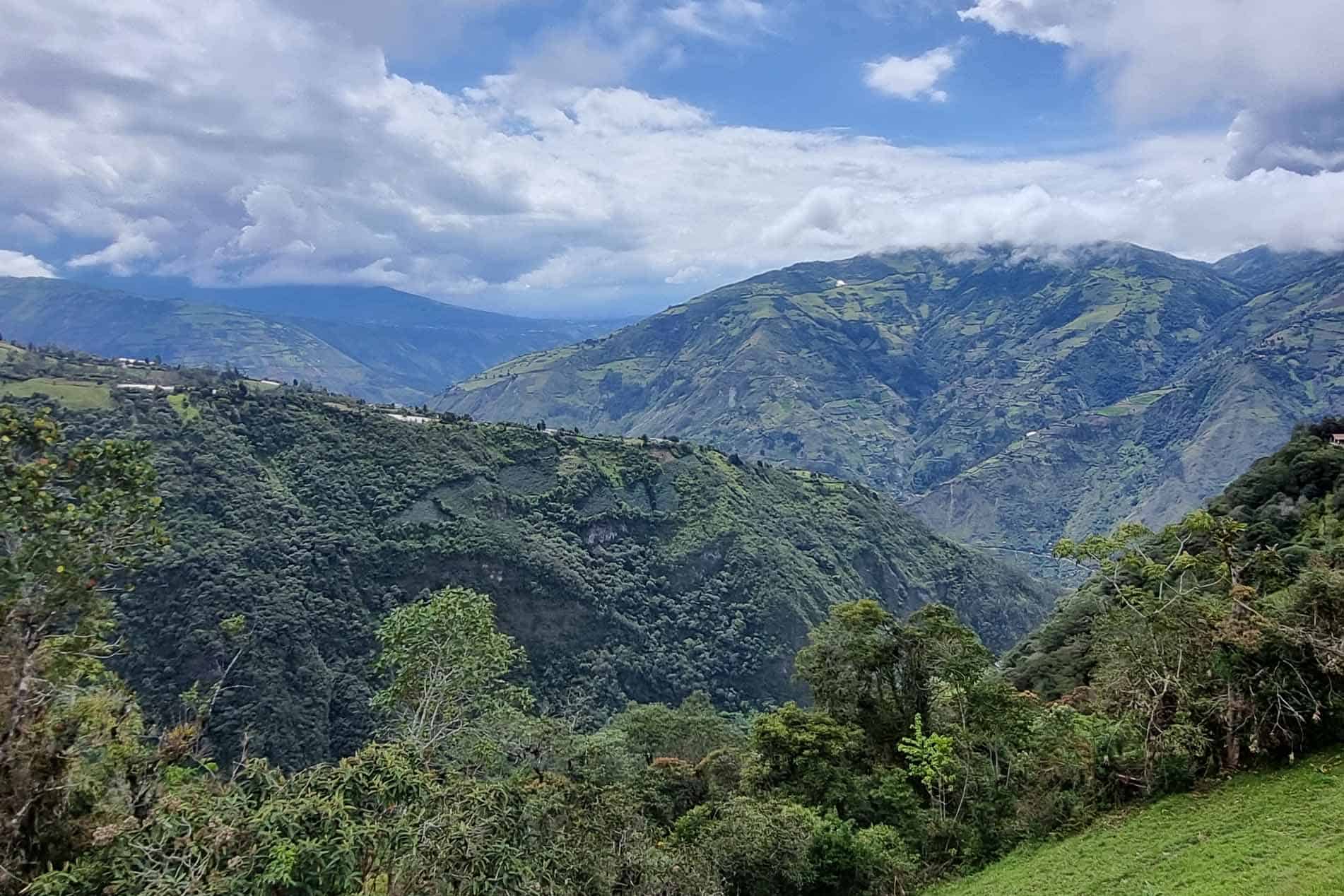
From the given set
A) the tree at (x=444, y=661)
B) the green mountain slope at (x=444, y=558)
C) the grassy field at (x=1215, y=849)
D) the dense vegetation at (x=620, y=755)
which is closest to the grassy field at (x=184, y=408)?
the green mountain slope at (x=444, y=558)

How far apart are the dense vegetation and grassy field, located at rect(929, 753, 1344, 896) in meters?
0.36

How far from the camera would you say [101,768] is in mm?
16969

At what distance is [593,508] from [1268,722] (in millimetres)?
134366

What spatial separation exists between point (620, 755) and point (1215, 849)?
33.4 m

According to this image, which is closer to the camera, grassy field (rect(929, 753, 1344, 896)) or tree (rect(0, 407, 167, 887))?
tree (rect(0, 407, 167, 887))

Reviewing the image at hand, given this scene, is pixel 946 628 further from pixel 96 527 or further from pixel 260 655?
pixel 260 655

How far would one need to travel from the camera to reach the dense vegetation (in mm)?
15164

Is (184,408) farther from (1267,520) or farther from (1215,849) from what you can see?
(1215,849)

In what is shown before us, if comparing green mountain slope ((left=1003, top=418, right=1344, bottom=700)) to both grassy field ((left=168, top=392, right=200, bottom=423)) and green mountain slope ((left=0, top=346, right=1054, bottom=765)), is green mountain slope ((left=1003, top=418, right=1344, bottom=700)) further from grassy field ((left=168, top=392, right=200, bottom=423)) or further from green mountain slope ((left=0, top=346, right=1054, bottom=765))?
grassy field ((left=168, top=392, right=200, bottom=423))

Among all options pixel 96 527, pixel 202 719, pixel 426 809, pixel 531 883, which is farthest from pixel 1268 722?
pixel 96 527

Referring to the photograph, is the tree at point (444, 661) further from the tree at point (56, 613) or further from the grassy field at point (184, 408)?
the grassy field at point (184, 408)

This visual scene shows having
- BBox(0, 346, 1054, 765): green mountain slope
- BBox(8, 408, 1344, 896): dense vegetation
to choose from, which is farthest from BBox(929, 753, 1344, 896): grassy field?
BBox(0, 346, 1054, 765): green mountain slope

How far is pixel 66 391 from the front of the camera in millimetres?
126375

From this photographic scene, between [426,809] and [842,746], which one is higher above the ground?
[426,809]
